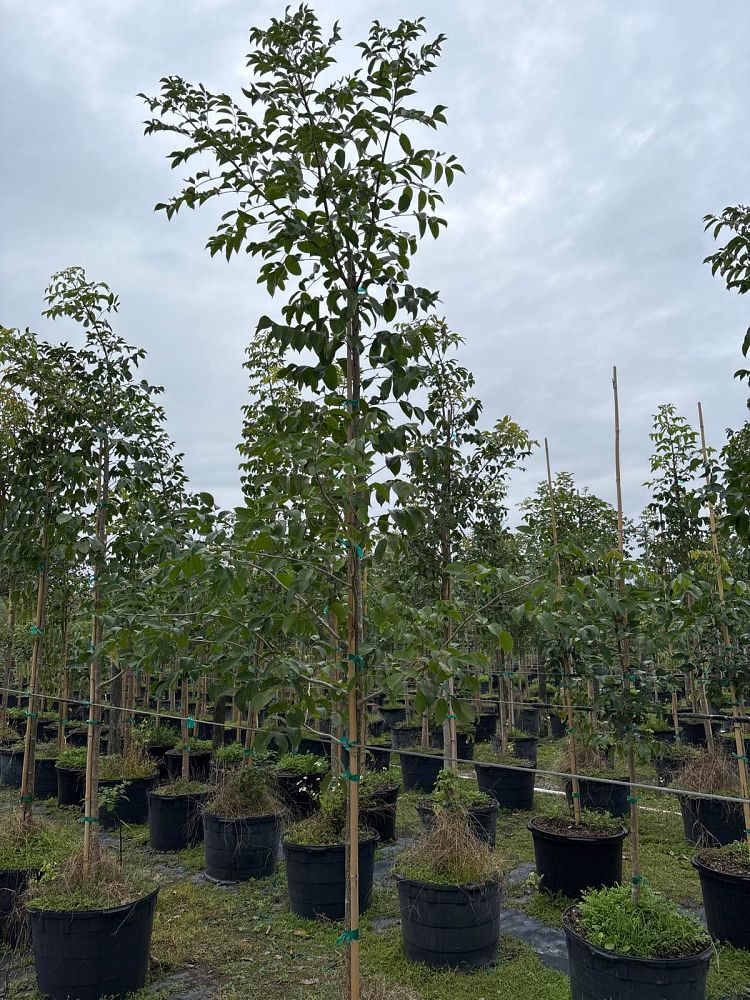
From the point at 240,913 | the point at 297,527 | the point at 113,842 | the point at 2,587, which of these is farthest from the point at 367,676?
the point at 2,587

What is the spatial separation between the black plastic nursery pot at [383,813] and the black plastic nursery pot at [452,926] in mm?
2101

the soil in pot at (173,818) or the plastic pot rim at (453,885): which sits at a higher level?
the plastic pot rim at (453,885)

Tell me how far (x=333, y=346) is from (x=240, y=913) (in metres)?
4.28

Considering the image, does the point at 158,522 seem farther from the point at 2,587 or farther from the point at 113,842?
the point at 2,587

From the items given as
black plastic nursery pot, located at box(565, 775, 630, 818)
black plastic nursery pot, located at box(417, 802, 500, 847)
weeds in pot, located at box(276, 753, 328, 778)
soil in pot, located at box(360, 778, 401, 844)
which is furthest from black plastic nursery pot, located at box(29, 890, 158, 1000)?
black plastic nursery pot, located at box(565, 775, 630, 818)

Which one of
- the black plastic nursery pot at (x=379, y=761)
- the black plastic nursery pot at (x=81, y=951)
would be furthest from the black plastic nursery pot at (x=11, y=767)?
the black plastic nursery pot at (x=81, y=951)

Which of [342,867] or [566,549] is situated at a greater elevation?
[566,549]

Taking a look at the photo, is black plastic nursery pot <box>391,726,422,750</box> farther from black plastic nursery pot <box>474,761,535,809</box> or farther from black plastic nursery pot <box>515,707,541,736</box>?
black plastic nursery pot <box>515,707,541,736</box>

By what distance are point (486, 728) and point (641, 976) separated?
896 centimetres

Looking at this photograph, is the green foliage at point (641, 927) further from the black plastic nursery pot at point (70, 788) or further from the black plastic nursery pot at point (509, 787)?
the black plastic nursery pot at point (70, 788)

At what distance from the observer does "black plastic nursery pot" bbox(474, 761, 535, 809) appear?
7.63m

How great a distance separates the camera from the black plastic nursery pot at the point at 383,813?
6.32 meters

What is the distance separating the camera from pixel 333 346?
277 cm

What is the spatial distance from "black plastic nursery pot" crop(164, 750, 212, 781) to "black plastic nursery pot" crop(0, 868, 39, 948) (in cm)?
363
